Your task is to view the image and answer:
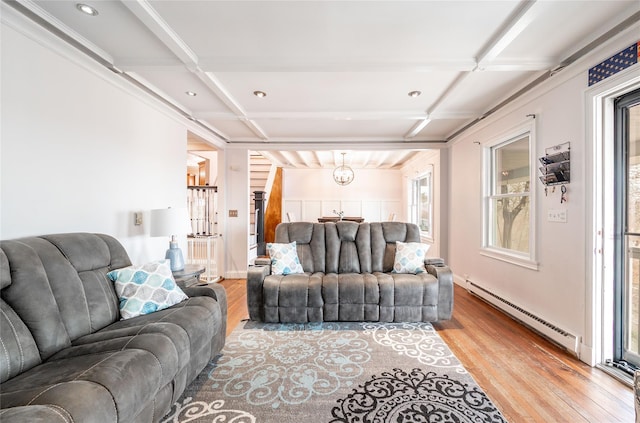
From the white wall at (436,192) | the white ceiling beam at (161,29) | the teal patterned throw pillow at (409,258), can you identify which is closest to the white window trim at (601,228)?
the teal patterned throw pillow at (409,258)

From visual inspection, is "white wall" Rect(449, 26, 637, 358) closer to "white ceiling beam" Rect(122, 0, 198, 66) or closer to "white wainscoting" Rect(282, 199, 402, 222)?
"white ceiling beam" Rect(122, 0, 198, 66)

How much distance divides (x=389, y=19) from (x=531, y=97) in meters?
2.01

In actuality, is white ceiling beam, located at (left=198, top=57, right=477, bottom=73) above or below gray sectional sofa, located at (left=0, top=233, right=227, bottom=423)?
A: above

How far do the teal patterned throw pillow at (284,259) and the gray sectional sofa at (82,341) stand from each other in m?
1.20

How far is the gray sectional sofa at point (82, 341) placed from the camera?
3.70 feet

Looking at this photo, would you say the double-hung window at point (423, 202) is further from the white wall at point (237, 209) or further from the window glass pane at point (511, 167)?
the white wall at point (237, 209)

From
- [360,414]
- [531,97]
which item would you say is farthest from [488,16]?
[360,414]

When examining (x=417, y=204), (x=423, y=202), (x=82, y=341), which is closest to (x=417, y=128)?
(x=423, y=202)

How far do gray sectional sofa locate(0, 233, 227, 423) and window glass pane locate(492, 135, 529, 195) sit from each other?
11.9ft

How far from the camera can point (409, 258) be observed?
132 inches

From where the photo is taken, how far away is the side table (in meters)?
2.45

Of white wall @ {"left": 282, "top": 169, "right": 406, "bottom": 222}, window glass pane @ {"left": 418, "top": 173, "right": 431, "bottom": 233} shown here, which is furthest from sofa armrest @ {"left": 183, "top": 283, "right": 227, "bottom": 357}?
white wall @ {"left": 282, "top": 169, "right": 406, "bottom": 222}

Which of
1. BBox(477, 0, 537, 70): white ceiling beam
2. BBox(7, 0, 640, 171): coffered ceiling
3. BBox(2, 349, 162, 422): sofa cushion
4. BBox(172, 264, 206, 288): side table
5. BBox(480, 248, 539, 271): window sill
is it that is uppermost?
BBox(7, 0, 640, 171): coffered ceiling

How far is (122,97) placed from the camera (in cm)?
272
